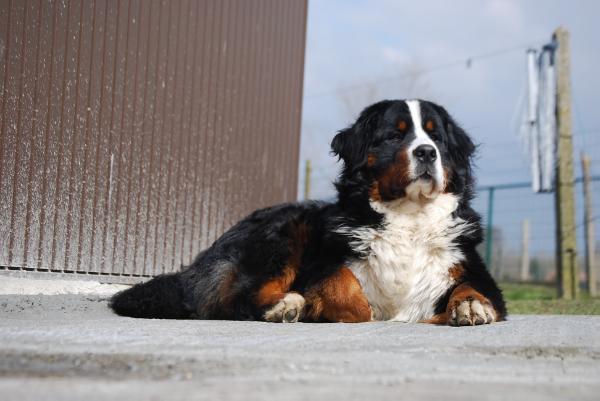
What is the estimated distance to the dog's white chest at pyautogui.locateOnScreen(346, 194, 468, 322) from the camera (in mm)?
4344

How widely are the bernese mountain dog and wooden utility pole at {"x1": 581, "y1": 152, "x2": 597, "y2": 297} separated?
7203 mm

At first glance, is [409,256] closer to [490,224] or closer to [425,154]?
[425,154]

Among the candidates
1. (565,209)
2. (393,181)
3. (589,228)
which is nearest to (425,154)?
(393,181)

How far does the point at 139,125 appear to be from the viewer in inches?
252

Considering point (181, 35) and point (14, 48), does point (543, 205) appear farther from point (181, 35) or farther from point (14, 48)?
point (14, 48)

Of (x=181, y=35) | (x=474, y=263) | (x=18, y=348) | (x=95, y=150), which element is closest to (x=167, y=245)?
Result: (x=95, y=150)

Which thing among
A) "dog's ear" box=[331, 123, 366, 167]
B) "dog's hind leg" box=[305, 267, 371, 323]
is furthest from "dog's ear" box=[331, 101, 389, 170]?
"dog's hind leg" box=[305, 267, 371, 323]

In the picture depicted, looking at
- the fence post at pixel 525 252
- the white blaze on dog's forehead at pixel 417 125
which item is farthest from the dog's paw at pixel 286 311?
the fence post at pixel 525 252

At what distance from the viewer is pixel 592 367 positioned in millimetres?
2580

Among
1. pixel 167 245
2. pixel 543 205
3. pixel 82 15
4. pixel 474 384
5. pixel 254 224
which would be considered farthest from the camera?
pixel 543 205

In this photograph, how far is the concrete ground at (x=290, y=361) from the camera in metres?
1.96

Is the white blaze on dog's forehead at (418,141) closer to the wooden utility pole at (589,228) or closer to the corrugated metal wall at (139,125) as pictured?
the corrugated metal wall at (139,125)

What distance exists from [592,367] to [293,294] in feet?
6.26

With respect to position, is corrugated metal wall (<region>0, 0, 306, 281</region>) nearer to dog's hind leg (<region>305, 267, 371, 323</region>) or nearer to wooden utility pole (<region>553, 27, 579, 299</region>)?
dog's hind leg (<region>305, 267, 371, 323</region>)
